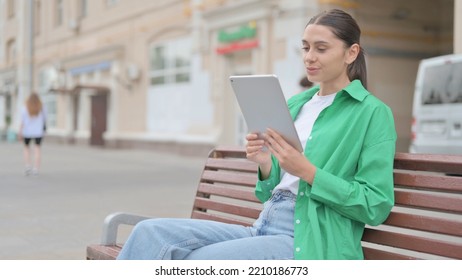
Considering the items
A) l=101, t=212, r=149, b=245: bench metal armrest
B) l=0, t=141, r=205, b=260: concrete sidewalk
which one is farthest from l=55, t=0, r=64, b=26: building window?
l=101, t=212, r=149, b=245: bench metal armrest

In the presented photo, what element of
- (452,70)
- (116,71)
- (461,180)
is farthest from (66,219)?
(116,71)

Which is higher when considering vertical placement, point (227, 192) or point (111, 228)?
point (227, 192)

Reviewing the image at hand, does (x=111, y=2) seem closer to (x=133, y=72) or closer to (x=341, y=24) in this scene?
(x=133, y=72)

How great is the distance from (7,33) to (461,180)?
73.7ft

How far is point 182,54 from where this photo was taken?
1964 centimetres

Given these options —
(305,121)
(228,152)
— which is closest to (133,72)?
(228,152)

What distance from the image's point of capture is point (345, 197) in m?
2.28

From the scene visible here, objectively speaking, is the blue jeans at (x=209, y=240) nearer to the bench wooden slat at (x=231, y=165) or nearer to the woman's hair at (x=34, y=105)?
the bench wooden slat at (x=231, y=165)

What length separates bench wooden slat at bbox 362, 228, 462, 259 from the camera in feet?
7.43

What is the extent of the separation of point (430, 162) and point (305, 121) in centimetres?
50

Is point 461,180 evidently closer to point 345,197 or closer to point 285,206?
point 345,197

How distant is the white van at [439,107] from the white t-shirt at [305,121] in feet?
25.9

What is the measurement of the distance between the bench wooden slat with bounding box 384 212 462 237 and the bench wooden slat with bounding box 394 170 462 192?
0.11 m
